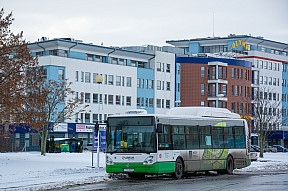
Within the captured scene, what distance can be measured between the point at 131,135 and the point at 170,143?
184cm

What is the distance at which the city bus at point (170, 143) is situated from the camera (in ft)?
82.7

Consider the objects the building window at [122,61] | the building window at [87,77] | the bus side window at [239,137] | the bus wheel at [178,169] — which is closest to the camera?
the bus wheel at [178,169]

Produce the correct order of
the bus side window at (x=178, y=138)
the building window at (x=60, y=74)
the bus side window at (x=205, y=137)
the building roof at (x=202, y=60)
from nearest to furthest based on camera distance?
the bus side window at (x=178, y=138)
the bus side window at (x=205, y=137)
the building window at (x=60, y=74)
the building roof at (x=202, y=60)

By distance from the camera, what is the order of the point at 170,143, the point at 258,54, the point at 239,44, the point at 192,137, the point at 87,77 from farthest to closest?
the point at 258,54, the point at 239,44, the point at 87,77, the point at 192,137, the point at 170,143

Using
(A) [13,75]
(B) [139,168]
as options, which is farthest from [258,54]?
(B) [139,168]

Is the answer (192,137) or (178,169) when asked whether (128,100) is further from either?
(178,169)

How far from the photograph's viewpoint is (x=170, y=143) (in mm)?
26328

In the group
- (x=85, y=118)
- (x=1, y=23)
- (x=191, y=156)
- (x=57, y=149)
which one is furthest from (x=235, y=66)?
(x=191, y=156)

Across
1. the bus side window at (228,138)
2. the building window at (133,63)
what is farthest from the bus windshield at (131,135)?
the building window at (133,63)

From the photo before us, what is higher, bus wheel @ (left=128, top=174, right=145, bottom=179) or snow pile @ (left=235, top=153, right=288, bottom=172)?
bus wheel @ (left=128, top=174, right=145, bottom=179)

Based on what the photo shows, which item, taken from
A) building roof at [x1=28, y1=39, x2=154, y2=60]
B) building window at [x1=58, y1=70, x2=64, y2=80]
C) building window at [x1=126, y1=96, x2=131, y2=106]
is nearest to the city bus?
building window at [x1=58, y1=70, x2=64, y2=80]

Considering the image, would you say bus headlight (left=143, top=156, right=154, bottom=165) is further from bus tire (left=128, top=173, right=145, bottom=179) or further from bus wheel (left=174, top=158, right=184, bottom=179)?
bus tire (left=128, top=173, right=145, bottom=179)

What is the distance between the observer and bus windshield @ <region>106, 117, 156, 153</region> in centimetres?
2527

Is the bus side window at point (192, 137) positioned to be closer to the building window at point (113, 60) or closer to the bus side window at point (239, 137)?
the bus side window at point (239, 137)
